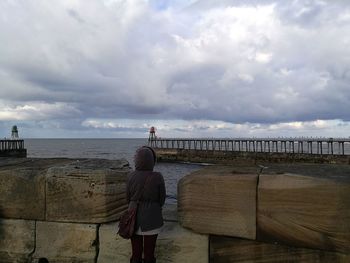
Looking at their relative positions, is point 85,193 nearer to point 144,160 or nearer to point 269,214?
point 144,160

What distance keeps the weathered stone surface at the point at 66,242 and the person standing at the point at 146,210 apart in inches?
24.8

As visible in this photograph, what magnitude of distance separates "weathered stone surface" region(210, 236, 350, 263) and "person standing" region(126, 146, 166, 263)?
1.86ft

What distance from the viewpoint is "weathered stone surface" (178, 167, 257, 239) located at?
3.72 meters

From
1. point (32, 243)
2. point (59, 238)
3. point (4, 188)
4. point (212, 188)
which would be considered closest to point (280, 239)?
point (212, 188)

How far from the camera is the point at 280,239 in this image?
3.62 metres

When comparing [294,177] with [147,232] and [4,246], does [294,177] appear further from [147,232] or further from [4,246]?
[4,246]

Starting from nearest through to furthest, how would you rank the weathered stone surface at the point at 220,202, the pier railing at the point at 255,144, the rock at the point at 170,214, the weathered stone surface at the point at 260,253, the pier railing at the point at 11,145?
1. the weathered stone surface at the point at 260,253
2. the weathered stone surface at the point at 220,202
3. the rock at the point at 170,214
4. the pier railing at the point at 255,144
5. the pier railing at the point at 11,145

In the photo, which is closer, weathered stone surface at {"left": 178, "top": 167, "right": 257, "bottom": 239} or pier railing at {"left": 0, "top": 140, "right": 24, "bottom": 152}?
weathered stone surface at {"left": 178, "top": 167, "right": 257, "bottom": 239}

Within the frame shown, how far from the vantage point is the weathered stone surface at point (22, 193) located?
4.54 meters

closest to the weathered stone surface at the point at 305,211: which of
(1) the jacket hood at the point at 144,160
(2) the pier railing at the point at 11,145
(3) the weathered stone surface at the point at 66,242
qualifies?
(1) the jacket hood at the point at 144,160

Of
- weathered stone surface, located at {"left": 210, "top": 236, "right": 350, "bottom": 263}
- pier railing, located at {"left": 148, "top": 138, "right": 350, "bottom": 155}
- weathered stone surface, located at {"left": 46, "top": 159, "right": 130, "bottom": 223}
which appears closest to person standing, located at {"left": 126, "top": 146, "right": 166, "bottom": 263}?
weathered stone surface, located at {"left": 46, "top": 159, "right": 130, "bottom": 223}

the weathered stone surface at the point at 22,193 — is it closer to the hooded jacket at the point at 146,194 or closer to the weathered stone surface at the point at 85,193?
the weathered stone surface at the point at 85,193

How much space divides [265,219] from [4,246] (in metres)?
2.93

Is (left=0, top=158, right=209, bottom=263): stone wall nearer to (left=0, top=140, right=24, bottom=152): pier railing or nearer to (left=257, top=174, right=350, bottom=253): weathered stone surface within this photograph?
(left=257, top=174, right=350, bottom=253): weathered stone surface
